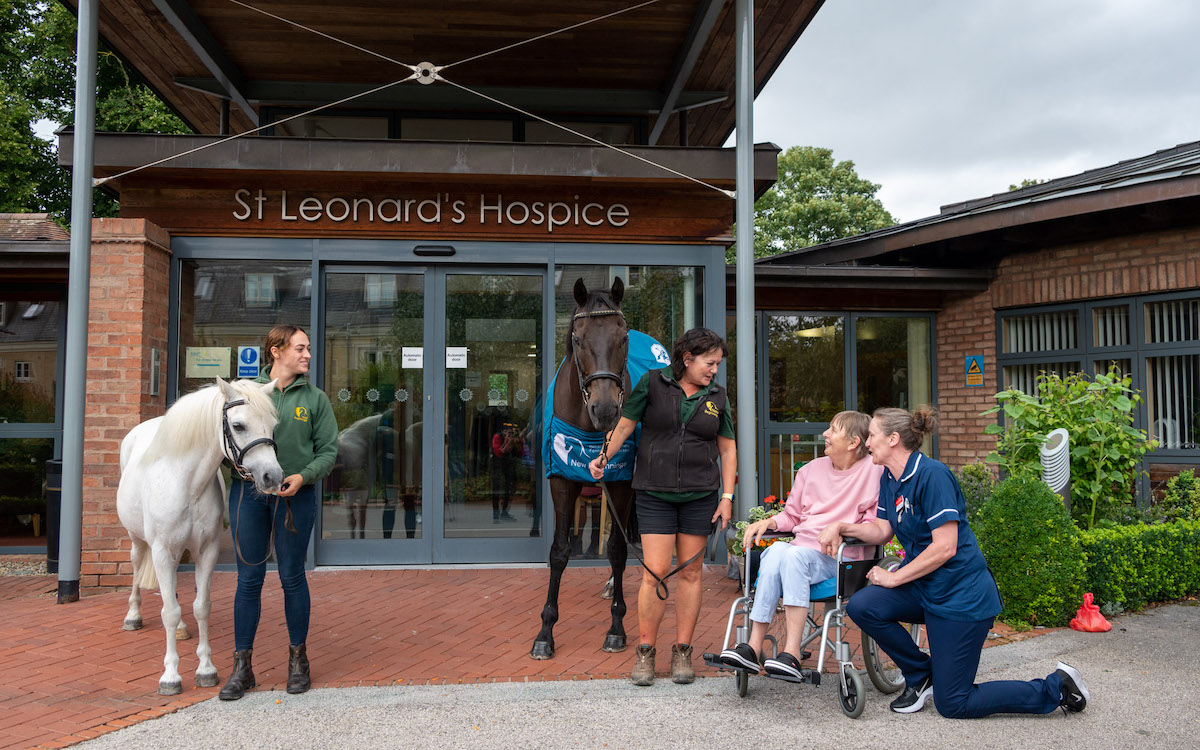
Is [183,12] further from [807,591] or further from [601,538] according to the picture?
[807,591]

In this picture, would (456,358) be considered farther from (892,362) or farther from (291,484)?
(892,362)

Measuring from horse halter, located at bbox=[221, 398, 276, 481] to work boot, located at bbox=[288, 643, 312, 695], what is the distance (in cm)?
97

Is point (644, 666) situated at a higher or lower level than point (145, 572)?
lower

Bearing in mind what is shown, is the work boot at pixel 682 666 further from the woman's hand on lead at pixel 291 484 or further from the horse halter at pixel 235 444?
the horse halter at pixel 235 444

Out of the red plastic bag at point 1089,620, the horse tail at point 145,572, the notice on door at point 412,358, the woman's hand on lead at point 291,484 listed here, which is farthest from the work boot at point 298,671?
the red plastic bag at point 1089,620

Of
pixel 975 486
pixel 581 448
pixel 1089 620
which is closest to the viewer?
pixel 581 448

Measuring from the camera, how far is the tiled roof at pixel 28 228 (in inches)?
408

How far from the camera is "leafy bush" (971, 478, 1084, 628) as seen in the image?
5.23 metres

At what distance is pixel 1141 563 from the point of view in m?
5.70

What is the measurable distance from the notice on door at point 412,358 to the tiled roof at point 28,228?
20.9ft

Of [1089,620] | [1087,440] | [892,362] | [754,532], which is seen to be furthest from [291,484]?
[892,362]

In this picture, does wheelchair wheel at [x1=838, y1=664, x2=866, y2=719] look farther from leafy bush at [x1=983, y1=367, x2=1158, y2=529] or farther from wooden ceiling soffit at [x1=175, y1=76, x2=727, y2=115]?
wooden ceiling soffit at [x1=175, y1=76, x2=727, y2=115]

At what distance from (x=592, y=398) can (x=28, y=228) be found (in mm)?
10440

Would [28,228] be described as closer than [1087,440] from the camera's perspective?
No
